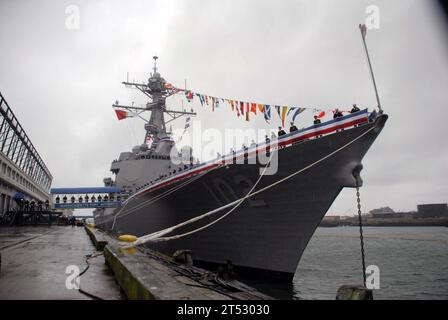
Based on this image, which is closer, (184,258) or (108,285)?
(108,285)

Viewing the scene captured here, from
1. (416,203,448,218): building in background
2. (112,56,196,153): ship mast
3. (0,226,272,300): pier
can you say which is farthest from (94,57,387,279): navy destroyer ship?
(416,203,448,218): building in background

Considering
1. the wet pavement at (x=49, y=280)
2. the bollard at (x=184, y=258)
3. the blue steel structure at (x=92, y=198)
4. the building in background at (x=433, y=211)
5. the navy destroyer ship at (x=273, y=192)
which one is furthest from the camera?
the building in background at (x=433, y=211)

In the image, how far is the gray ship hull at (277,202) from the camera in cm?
903

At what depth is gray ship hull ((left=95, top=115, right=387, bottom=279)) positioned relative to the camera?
9.03 metres

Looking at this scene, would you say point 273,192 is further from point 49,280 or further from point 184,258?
point 49,280

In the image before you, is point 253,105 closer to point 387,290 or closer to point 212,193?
point 212,193

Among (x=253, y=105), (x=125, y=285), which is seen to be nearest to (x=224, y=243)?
(x=253, y=105)

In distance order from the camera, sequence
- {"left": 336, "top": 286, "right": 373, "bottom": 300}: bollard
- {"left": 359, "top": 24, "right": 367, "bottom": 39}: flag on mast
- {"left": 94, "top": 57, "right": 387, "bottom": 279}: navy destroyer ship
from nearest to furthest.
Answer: {"left": 336, "top": 286, "right": 373, "bottom": 300}: bollard → {"left": 359, "top": 24, "right": 367, "bottom": 39}: flag on mast → {"left": 94, "top": 57, "right": 387, "bottom": 279}: navy destroyer ship

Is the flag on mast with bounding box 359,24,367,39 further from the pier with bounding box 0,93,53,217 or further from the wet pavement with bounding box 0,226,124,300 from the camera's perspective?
the pier with bounding box 0,93,53,217

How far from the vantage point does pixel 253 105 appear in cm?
1266

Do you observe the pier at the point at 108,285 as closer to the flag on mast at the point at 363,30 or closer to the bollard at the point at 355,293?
the bollard at the point at 355,293

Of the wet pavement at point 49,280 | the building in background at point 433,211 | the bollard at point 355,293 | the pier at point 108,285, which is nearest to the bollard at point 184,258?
the pier at point 108,285

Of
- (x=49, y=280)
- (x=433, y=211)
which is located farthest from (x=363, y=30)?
(x=433, y=211)

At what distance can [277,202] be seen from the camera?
400 inches
